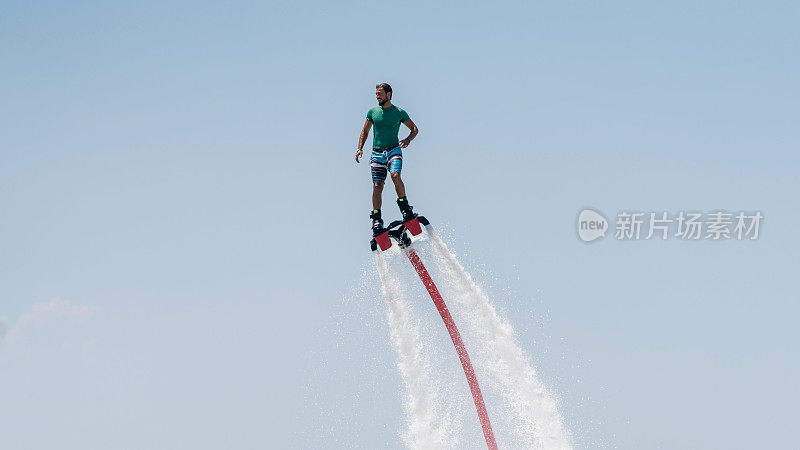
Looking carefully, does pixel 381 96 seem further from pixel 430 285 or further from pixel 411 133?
pixel 430 285

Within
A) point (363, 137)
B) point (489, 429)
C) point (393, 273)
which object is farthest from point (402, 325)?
point (363, 137)

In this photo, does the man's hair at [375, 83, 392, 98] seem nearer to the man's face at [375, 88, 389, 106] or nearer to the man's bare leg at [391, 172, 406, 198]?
the man's face at [375, 88, 389, 106]

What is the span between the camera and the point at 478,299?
33.2 m

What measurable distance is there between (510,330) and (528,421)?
3696 millimetres

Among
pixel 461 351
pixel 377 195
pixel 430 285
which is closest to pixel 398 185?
pixel 377 195

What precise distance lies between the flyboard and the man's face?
352 centimetres

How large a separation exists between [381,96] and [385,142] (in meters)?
1.35

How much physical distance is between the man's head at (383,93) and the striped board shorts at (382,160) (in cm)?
138

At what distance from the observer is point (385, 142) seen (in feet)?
96.7

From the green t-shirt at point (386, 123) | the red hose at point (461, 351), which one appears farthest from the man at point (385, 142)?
the red hose at point (461, 351)

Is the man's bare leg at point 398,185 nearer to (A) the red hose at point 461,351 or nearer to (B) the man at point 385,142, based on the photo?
(B) the man at point 385,142

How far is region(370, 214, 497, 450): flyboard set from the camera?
30.2 metres

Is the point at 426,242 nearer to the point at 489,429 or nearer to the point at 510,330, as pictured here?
the point at 510,330

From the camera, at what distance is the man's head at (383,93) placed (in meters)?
29.0
